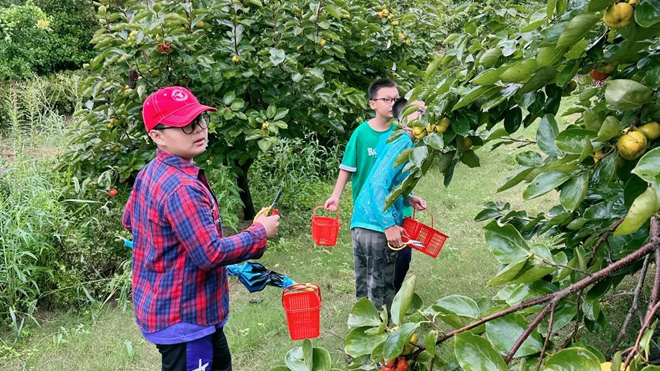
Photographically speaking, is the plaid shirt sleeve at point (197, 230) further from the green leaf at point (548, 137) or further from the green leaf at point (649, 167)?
the green leaf at point (649, 167)

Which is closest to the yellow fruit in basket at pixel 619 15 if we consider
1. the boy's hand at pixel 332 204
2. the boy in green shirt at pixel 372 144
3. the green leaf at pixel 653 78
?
the green leaf at pixel 653 78

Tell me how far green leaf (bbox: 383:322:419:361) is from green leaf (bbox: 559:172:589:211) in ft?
1.10

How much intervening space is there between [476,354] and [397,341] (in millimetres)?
132

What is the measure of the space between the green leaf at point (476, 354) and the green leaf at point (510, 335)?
0.35ft

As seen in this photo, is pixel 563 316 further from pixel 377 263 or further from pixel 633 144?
pixel 377 263

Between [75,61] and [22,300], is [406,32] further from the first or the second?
[75,61]

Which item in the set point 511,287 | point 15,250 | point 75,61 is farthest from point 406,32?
point 75,61

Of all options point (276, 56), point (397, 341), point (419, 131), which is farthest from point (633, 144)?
point (276, 56)

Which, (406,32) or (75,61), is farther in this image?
(75,61)

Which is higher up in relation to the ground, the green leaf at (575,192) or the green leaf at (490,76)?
the green leaf at (490,76)

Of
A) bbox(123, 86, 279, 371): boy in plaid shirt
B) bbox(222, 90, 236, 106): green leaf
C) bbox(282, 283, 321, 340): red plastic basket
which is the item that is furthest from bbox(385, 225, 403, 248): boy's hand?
bbox(222, 90, 236, 106): green leaf

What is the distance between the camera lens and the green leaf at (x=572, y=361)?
0.70 metres

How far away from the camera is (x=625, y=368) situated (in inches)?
27.1

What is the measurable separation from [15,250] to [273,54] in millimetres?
2191
